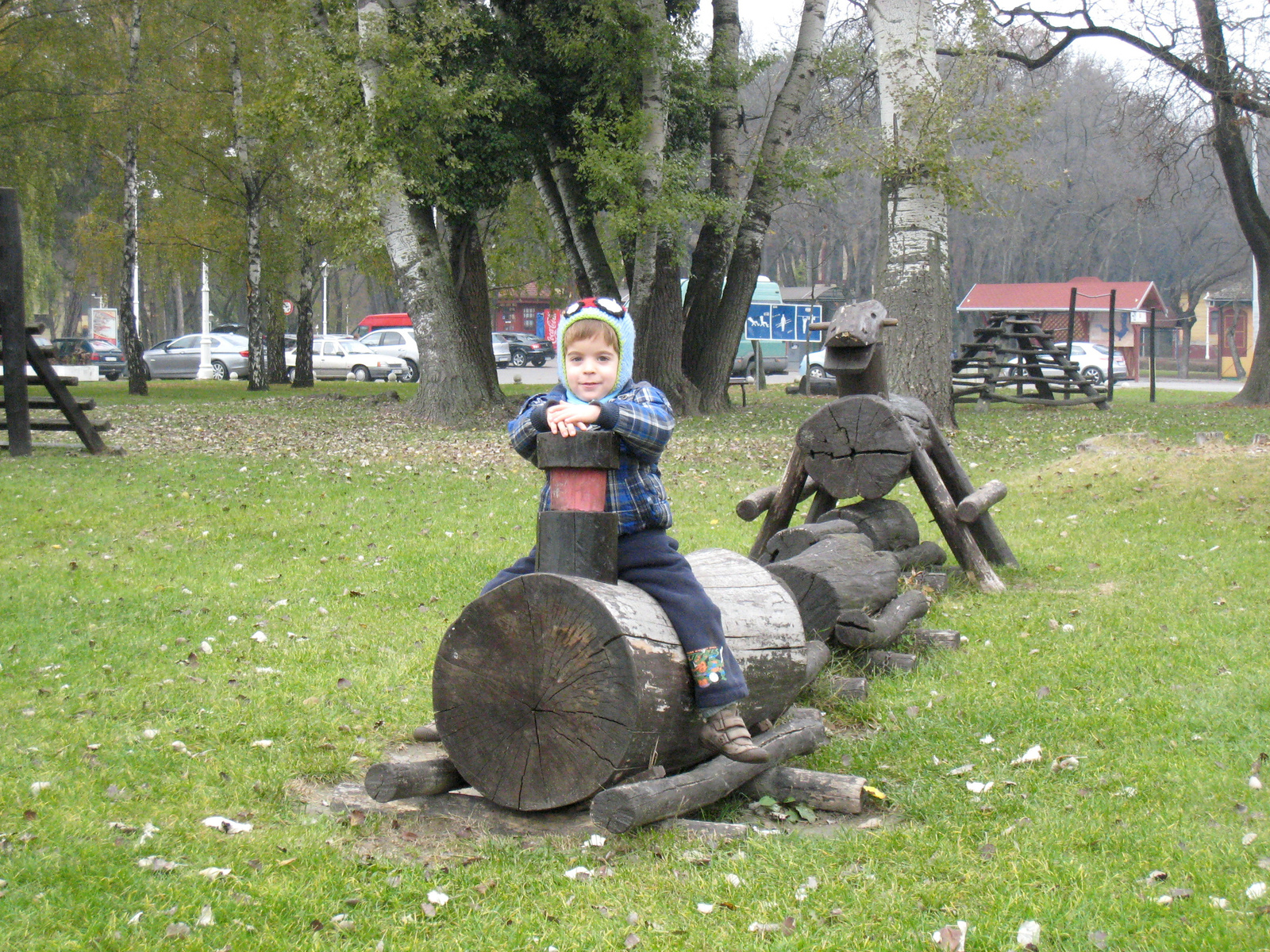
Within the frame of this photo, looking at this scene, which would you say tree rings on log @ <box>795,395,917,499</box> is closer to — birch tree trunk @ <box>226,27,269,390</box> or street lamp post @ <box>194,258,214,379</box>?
birch tree trunk @ <box>226,27,269,390</box>

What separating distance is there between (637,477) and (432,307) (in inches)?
596

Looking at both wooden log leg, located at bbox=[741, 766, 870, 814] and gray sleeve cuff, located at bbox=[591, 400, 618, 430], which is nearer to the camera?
gray sleeve cuff, located at bbox=[591, 400, 618, 430]

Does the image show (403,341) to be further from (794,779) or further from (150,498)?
(794,779)

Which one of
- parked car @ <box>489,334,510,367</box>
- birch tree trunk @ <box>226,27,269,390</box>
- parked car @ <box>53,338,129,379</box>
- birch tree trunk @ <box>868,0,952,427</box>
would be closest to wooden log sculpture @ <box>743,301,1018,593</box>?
birch tree trunk @ <box>868,0,952,427</box>

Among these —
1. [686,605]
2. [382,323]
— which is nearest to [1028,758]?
[686,605]

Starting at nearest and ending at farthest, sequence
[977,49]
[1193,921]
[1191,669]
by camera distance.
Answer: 1. [1193,921]
2. [1191,669]
3. [977,49]

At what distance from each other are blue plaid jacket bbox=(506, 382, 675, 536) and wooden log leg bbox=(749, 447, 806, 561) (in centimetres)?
339

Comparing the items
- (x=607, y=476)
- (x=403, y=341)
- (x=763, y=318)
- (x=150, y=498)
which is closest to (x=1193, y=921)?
(x=607, y=476)

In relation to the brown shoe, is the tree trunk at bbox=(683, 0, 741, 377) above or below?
above

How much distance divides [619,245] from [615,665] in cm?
1755

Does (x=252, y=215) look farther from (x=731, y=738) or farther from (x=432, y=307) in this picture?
(x=731, y=738)

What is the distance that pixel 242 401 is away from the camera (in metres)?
24.8

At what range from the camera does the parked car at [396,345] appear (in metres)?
45.3

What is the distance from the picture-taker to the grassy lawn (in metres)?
3.41
